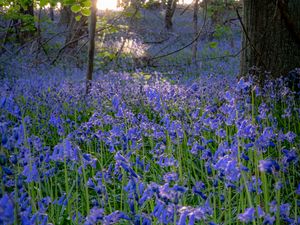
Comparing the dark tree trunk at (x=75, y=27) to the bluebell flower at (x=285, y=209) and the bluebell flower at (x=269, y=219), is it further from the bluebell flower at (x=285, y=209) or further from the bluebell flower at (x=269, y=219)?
the bluebell flower at (x=269, y=219)

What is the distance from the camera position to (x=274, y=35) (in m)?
5.18

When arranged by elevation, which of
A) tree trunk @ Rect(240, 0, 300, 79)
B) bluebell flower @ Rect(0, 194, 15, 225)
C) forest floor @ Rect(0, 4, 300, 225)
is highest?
tree trunk @ Rect(240, 0, 300, 79)

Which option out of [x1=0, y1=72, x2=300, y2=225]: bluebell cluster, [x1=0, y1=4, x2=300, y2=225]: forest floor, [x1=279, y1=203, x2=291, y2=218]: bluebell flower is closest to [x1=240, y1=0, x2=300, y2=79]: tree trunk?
[x1=0, y1=4, x2=300, y2=225]: forest floor

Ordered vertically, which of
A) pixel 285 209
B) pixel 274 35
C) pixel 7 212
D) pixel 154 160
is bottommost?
pixel 154 160

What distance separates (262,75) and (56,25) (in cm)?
1613

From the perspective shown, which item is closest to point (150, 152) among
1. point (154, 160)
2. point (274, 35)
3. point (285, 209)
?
point (154, 160)

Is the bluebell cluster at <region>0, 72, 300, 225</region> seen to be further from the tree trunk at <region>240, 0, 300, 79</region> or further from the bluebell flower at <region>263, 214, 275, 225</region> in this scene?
the tree trunk at <region>240, 0, 300, 79</region>

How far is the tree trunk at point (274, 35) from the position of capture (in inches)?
203

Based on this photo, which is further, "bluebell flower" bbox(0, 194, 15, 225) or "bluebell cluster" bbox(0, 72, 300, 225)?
"bluebell cluster" bbox(0, 72, 300, 225)

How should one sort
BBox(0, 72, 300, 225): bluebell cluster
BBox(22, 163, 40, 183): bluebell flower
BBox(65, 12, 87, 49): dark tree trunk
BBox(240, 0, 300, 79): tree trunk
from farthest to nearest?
BBox(65, 12, 87, 49): dark tree trunk, BBox(240, 0, 300, 79): tree trunk, BBox(22, 163, 40, 183): bluebell flower, BBox(0, 72, 300, 225): bluebell cluster

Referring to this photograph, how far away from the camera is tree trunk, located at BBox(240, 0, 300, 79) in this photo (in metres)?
5.14

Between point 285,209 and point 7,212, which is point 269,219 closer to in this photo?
point 285,209

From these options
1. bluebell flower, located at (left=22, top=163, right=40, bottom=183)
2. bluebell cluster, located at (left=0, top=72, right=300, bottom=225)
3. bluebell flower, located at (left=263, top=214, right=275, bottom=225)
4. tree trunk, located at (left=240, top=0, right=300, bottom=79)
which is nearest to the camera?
bluebell flower, located at (left=263, top=214, right=275, bottom=225)

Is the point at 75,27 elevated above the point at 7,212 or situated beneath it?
elevated above
